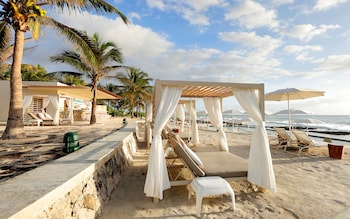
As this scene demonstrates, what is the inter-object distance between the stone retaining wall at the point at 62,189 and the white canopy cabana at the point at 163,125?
913 mm

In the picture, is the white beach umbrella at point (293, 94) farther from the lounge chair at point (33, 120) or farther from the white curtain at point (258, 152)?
the lounge chair at point (33, 120)

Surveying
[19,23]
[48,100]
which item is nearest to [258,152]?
[19,23]

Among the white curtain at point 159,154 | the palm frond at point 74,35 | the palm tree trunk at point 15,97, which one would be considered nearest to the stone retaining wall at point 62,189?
the white curtain at point 159,154

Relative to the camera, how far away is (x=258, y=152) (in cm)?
379

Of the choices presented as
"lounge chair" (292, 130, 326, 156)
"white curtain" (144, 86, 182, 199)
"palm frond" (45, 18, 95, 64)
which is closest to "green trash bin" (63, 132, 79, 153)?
"white curtain" (144, 86, 182, 199)

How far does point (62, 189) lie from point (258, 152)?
3.53 meters

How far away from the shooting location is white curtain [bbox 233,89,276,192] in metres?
3.61

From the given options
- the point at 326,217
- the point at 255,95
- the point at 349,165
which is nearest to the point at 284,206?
the point at 326,217

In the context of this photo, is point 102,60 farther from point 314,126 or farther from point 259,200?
point 314,126

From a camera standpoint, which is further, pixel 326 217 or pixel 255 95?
pixel 255 95

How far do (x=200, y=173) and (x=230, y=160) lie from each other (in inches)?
54.4

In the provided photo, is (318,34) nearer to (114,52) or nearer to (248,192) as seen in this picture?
(248,192)

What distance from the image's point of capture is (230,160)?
4477 mm

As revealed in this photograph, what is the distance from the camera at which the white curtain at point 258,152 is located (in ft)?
11.8
